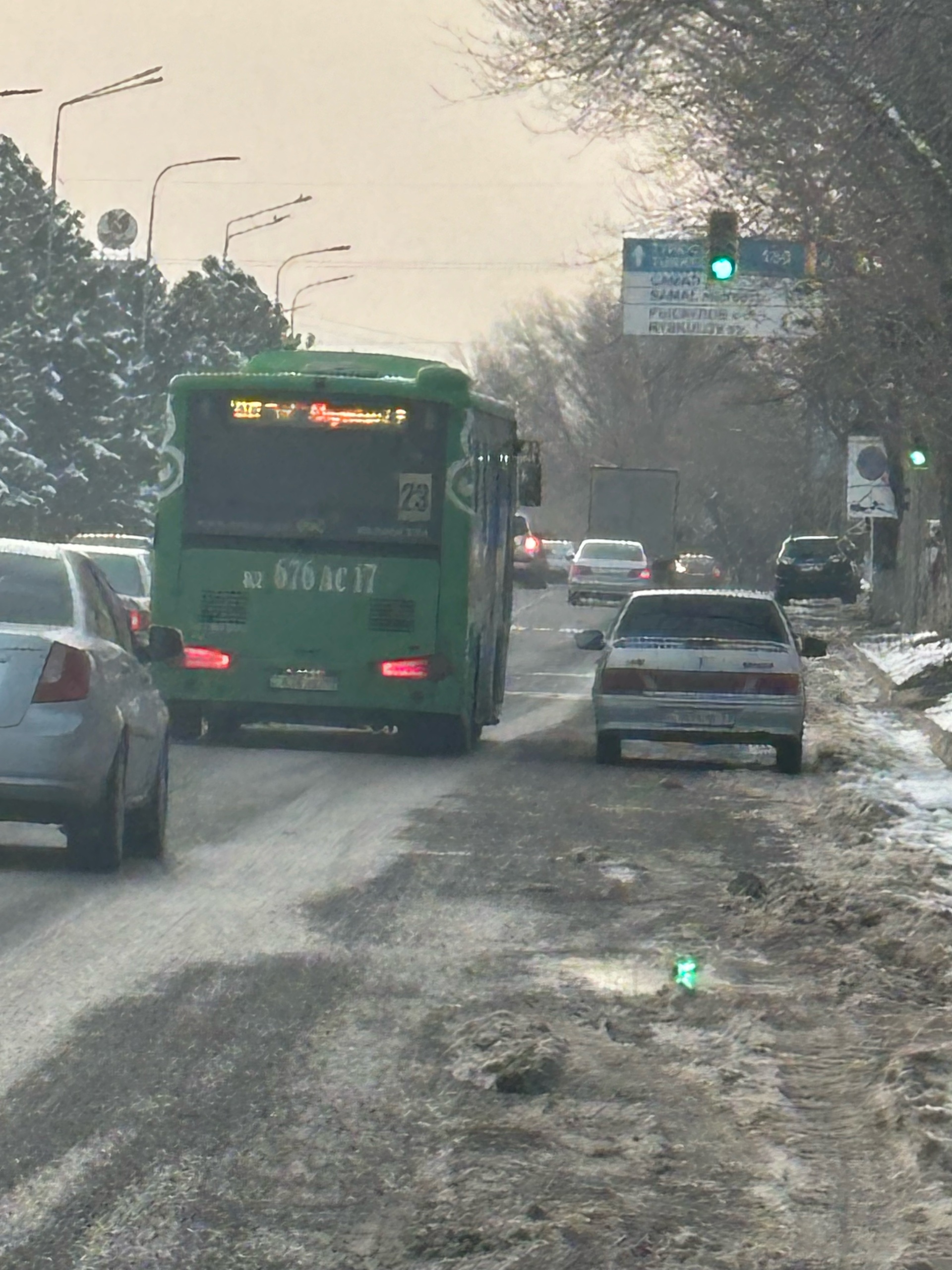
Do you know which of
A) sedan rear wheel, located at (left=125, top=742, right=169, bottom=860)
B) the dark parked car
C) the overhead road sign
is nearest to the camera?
sedan rear wheel, located at (left=125, top=742, right=169, bottom=860)

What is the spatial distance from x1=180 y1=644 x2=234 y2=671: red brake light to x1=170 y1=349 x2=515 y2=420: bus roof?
6.85 ft

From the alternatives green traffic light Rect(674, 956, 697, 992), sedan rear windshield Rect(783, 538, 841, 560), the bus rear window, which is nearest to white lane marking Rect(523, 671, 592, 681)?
the bus rear window

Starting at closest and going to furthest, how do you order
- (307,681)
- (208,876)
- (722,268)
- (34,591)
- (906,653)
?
(208,876), (34,591), (307,681), (722,268), (906,653)

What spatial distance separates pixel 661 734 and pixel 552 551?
65.0 m

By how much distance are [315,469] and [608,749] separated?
325 cm

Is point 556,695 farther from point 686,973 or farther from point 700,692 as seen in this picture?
point 686,973

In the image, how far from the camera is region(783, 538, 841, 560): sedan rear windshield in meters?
67.2

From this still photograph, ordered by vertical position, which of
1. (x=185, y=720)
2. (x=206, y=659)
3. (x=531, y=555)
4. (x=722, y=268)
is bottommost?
(x=531, y=555)

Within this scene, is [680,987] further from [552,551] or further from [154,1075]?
[552,551]

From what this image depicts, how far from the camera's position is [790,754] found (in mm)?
19875

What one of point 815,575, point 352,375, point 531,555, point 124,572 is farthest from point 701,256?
point 531,555

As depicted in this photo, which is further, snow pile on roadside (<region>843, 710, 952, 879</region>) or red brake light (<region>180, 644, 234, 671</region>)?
red brake light (<region>180, 644, 234, 671</region>)

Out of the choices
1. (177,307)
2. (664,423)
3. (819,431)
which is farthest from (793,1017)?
(664,423)

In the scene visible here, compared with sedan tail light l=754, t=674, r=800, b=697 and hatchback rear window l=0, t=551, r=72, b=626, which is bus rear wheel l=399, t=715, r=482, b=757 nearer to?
sedan tail light l=754, t=674, r=800, b=697
